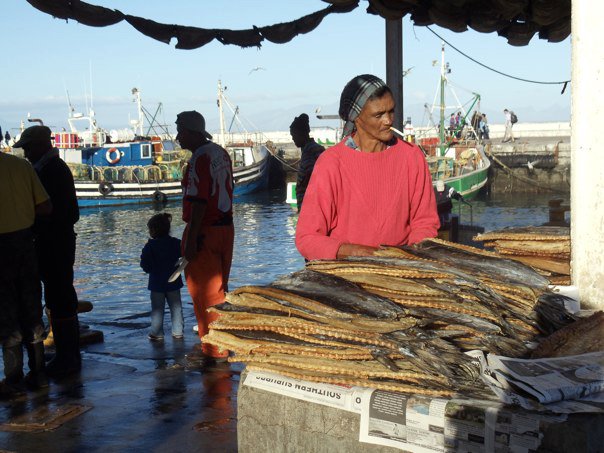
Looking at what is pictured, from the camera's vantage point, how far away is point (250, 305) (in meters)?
3.29

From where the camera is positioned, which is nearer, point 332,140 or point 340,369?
point 340,369

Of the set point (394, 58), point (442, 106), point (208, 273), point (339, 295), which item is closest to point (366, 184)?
point (339, 295)

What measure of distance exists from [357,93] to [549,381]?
Result: 1.89 metres

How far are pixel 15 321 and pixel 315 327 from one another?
12.4ft

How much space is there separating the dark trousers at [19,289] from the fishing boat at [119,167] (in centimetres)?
3427

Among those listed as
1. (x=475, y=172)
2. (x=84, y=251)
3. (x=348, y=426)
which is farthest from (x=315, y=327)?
(x=475, y=172)

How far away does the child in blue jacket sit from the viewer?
7887 millimetres

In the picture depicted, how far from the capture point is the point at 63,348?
6.78 meters

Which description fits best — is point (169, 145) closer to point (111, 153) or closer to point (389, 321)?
point (111, 153)

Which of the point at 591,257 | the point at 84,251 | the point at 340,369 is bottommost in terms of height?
the point at 84,251

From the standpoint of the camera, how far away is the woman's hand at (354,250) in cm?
383

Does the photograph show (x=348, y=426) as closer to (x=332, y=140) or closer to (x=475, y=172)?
(x=475, y=172)

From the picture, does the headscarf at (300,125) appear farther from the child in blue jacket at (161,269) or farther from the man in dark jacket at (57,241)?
the man in dark jacket at (57,241)

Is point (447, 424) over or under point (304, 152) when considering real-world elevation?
under
